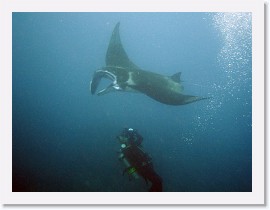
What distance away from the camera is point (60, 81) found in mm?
21109

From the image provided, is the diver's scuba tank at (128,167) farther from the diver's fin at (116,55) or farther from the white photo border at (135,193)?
the diver's fin at (116,55)

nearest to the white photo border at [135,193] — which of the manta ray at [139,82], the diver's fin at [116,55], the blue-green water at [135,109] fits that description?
the manta ray at [139,82]

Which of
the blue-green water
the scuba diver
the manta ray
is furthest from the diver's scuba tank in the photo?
the blue-green water

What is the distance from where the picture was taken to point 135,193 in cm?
393

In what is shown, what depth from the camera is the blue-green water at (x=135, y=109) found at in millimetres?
12289

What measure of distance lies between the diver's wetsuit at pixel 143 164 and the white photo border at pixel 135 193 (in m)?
0.17

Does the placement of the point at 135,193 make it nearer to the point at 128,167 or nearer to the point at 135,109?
the point at 128,167

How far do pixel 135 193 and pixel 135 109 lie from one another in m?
13.5

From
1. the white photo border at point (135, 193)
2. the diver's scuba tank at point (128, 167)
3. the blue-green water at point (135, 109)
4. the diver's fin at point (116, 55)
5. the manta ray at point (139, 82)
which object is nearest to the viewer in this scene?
the white photo border at point (135, 193)

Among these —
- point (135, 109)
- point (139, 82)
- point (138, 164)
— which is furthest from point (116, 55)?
point (135, 109)

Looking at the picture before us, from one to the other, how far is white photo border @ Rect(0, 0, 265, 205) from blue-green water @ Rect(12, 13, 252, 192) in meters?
5.05

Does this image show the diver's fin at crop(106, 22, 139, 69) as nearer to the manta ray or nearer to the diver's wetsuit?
the manta ray

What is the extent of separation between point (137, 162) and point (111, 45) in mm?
2929
